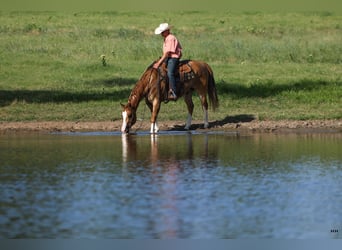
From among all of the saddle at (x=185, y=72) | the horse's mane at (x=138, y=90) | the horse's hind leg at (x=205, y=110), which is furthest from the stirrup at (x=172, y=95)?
the horse's hind leg at (x=205, y=110)

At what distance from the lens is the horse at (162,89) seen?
21.3 meters

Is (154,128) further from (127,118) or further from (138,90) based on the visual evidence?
(138,90)

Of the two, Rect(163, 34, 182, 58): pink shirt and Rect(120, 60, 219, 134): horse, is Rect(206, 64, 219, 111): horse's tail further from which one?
Rect(163, 34, 182, 58): pink shirt

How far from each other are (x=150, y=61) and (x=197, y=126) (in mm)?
10054

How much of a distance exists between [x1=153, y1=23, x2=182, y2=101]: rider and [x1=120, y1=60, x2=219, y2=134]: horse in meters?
0.12

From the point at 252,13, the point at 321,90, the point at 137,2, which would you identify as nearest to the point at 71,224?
the point at 321,90

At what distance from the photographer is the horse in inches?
838

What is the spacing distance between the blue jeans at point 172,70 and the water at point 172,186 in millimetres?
1116

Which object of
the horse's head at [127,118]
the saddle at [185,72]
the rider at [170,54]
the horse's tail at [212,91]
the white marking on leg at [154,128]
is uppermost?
the rider at [170,54]

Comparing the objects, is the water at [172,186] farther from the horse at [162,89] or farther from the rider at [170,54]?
the rider at [170,54]

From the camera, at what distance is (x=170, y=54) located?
2136 centimetres

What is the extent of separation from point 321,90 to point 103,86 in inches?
213

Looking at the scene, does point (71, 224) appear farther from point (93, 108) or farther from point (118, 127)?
point (93, 108)

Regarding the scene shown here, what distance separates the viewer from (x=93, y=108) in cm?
2416
